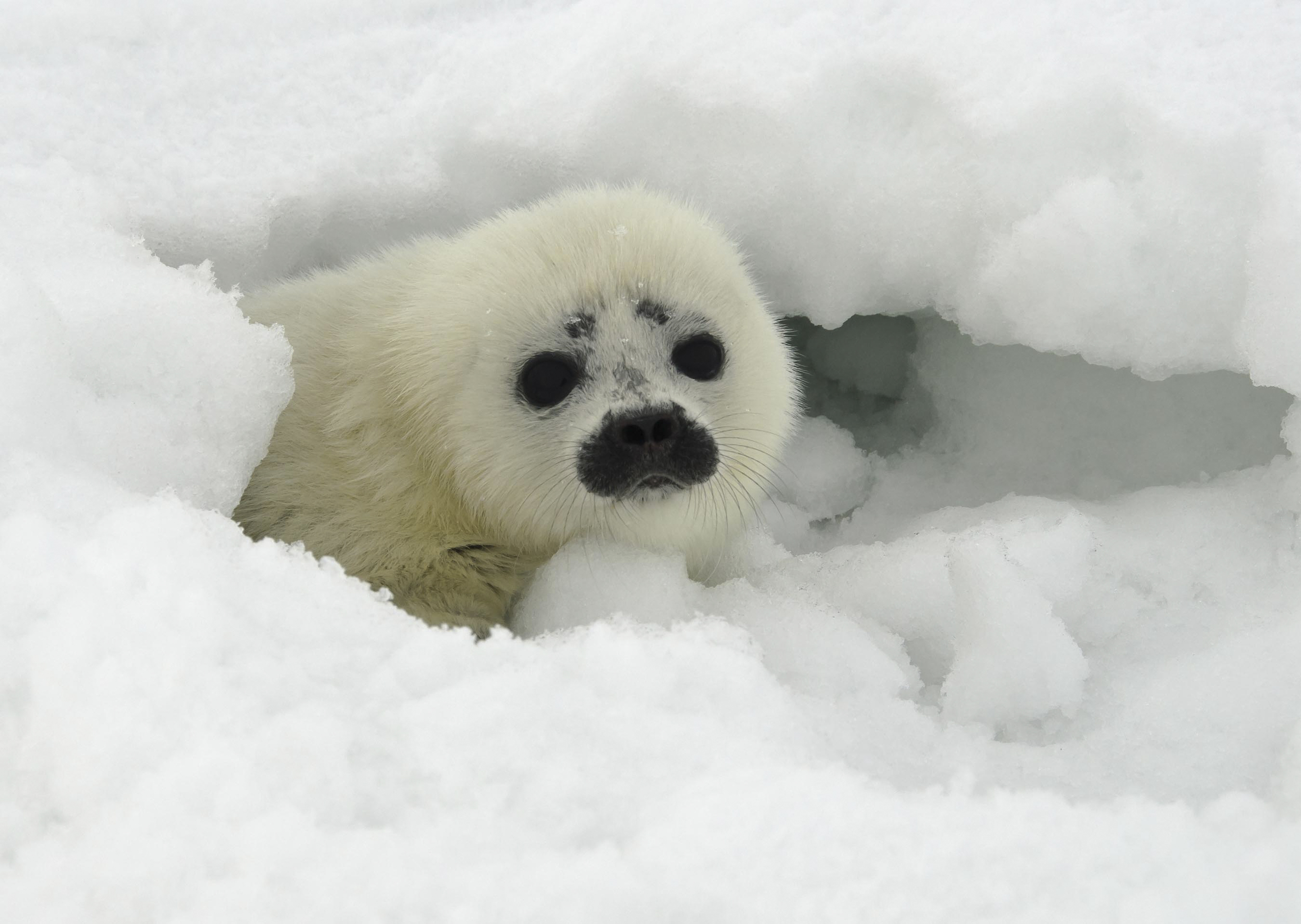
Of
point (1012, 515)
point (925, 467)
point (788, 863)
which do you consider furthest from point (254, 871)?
point (925, 467)

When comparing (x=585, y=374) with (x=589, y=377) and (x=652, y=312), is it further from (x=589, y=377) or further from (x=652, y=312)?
(x=652, y=312)

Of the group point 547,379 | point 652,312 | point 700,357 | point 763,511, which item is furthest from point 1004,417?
point 547,379

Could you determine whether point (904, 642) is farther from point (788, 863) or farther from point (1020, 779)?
point (788, 863)

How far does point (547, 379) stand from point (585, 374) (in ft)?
0.31

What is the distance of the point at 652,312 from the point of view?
2479 millimetres

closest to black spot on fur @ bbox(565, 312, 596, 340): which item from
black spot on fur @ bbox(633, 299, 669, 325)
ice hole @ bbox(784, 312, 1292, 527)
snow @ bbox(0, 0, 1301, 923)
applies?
black spot on fur @ bbox(633, 299, 669, 325)

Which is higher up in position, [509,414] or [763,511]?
[763,511]

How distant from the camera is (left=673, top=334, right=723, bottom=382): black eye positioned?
2.54 metres

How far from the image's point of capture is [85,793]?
1.13 m

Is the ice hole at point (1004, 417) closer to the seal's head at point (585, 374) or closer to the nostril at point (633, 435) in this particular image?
the seal's head at point (585, 374)

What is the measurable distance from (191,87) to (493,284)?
3.41ft

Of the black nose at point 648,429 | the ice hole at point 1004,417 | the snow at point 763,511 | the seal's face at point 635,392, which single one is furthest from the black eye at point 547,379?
the ice hole at point 1004,417

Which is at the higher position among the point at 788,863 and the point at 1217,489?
the point at 1217,489

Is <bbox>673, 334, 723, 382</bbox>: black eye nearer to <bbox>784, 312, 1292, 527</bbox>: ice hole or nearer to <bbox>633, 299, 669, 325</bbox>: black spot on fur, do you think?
<bbox>633, 299, 669, 325</bbox>: black spot on fur
